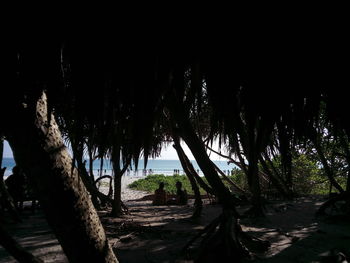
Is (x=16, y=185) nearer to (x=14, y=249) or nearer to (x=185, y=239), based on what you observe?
(x=185, y=239)

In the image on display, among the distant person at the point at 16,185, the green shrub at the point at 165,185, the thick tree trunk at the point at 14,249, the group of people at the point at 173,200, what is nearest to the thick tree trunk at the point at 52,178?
the thick tree trunk at the point at 14,249

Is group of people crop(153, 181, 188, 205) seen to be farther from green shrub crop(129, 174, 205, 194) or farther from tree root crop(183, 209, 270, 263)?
green shrub crop(129, 174, 205, 194)

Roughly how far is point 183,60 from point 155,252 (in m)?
2.46

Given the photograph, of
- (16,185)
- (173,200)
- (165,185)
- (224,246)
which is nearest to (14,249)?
(224,246)

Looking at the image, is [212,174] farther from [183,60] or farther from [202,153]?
[183,60]

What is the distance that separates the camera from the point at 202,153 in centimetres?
252

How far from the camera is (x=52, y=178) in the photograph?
819 mm

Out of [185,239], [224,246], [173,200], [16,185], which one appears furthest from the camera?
[173,200]

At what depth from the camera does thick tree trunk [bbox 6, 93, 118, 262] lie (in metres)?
0.80

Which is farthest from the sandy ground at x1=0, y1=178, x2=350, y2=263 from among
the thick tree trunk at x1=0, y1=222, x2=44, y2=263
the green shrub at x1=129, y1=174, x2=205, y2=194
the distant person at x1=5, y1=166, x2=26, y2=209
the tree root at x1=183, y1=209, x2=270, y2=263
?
the green shrub at x1=129, y1=174, x2=205, y2=194

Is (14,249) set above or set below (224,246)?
above

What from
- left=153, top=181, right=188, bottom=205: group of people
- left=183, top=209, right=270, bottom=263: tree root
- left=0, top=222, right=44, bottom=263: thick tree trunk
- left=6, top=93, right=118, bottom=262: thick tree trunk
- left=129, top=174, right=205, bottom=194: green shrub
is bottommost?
left=129, top=174, right=205, bottom=194: green shrub

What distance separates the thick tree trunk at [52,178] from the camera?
0.80 metres

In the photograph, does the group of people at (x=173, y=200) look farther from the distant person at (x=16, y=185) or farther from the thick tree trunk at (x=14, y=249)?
the thick tree trunk at (x=14, y=249)
